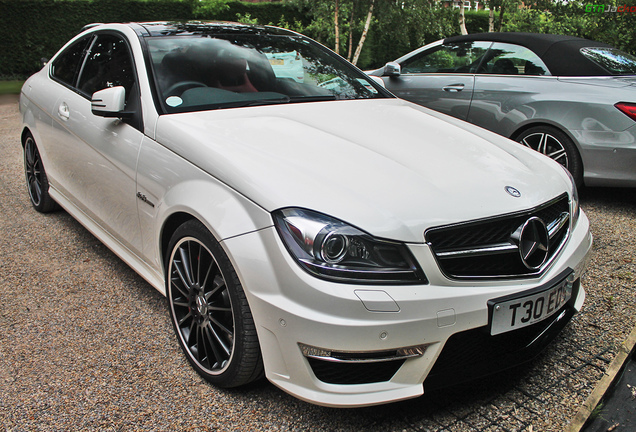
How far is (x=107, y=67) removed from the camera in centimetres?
330

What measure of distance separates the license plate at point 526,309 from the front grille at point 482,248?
0.31 feet

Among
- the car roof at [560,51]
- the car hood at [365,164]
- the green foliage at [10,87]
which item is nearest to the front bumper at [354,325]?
the car hood at [365,164]

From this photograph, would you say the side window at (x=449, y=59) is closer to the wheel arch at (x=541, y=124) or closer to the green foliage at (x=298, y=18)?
the wheel arch at (x=541, y=124)

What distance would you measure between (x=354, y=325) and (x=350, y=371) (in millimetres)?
211


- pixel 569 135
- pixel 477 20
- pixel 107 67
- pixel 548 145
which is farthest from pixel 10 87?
pixel 477 20

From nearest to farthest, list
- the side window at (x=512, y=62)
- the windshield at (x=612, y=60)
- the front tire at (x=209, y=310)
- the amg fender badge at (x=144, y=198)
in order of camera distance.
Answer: the front tire at (x=209, y=310) < the amg fender badge at (x=144, y=198) < the windshield at (x=612, y=60) < the side window at (x=512, y=62)

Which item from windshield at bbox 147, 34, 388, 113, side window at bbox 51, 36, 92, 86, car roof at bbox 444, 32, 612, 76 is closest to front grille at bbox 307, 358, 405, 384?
windshield at bbox 147, 34, 388, 113

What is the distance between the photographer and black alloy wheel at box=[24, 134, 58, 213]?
4.32m

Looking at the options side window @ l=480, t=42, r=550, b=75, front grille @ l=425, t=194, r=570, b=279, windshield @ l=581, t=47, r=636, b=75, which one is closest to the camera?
front grille @ l=425, t=194, r=570, b=279

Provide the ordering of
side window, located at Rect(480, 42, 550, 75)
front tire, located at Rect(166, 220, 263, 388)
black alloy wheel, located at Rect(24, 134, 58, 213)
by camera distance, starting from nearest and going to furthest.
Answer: front tire, located at Rect(166, 220, 263, 388)
black alloy wheel, located at Rect(24, 134, 58, 213)
side window, located at Rect(480, 42, 550, 75)

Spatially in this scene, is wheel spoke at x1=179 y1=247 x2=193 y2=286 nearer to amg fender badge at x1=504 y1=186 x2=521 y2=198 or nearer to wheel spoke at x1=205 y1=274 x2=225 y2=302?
wheel spoke at x1=205 y1=274 x2=225 y2=302

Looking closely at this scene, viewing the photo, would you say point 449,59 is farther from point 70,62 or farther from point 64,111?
point 64,111

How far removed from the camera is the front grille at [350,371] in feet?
6.17

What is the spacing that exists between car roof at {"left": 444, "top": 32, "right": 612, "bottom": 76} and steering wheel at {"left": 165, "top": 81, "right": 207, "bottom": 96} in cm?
347
